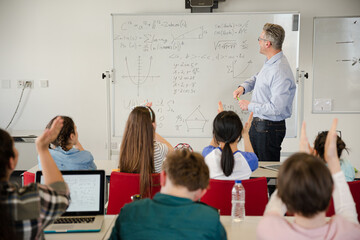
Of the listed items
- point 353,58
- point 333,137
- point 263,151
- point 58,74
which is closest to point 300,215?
point 333,137

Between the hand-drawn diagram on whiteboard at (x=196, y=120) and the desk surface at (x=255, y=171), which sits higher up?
the hand-drawn diagram on whiteboard at (x=196, y=120)

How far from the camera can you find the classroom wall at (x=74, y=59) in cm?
498

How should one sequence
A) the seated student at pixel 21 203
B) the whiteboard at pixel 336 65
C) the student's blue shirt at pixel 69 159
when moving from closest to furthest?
the seated student at pixel 21 203 → the student's blue shirt at pixel 69 159 → the whiteboard at pixel 336 65

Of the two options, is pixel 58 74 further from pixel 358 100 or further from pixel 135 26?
pixel 358 100

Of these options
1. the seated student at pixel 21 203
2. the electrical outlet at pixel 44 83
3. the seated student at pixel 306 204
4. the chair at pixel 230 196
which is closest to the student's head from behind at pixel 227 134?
the chair at pixel 230 196

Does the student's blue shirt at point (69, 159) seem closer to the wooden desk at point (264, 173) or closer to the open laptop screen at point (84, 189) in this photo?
the open laptop screen at point (84, 189)

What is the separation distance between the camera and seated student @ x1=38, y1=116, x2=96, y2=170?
2592mm

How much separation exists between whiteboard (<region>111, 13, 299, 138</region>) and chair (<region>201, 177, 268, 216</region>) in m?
2.53

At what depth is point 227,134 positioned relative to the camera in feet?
8.06

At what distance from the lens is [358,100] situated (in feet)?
16.3

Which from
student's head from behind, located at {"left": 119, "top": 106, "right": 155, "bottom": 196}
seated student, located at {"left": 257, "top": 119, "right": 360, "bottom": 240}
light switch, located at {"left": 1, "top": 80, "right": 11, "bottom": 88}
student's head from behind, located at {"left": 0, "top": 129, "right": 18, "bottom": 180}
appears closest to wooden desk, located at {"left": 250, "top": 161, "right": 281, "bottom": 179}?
student's head from behind, located at {"left": 119, "top": 106, "right": 155, "bottom": 196}

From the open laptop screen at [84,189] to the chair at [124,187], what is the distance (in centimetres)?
32

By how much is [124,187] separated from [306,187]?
4.18 feet

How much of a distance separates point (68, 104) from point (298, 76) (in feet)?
10.1
